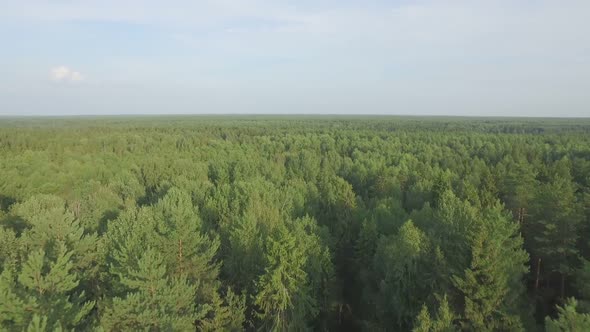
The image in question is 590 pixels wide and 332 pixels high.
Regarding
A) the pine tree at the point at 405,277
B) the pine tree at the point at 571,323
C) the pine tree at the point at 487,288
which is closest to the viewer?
the pine tree at the point at 571,323

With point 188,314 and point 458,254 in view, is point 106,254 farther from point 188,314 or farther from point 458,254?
point 458,254

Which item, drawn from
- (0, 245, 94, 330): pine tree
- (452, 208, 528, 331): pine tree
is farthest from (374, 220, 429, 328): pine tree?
(0, 245, 94, 330): pine tree

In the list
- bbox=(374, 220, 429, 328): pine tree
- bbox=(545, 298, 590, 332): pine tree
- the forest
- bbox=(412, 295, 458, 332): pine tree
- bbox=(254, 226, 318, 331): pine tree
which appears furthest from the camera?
bbox=(374, 220, 429, 328): pine tree

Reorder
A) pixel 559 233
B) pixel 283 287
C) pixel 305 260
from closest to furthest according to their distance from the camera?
pixel 283 287 < pixel 305 260 < pixel 559 233

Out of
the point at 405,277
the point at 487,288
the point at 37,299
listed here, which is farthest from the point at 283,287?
the point at 37,299

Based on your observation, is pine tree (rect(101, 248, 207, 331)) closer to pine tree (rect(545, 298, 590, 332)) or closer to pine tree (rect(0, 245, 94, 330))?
pine tree (rect(0, 245, 94, 330))

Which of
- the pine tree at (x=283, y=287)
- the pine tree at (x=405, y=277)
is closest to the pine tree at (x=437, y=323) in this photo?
the pine tree at (x=405, y=277)

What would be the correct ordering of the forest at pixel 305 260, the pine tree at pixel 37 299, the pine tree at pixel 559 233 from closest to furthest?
the pine tree at pixel 37 299 < the forest at pixel 305 260 < the pine tree at pixel 559 233

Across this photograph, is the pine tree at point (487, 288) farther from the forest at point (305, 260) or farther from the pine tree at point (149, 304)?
the pine tree at point (149, 304)

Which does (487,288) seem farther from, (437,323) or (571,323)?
(571,323)

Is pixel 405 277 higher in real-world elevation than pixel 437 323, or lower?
lower

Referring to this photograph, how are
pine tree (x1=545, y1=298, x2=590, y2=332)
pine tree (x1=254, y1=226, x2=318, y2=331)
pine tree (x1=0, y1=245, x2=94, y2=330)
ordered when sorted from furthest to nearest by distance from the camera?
pine tree (x1=254, y1=226, x2=318, y2=331) → pine tree (x1=0, y1=245, x2=94, y2=330) → pine tree (x1=545, y1=298, x2=590, y2=332)

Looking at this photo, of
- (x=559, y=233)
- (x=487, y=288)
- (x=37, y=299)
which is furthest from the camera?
(x=559, y=233)
